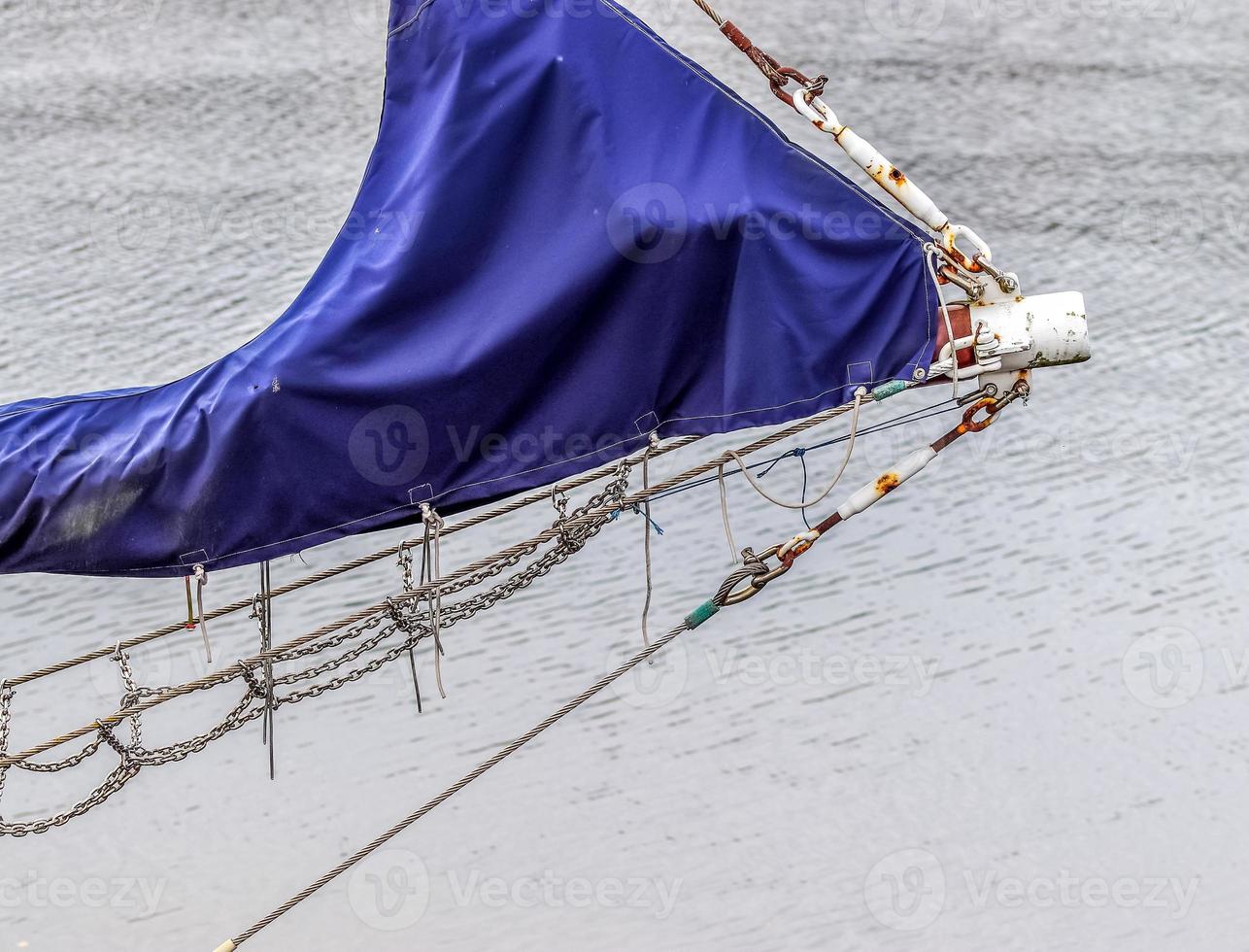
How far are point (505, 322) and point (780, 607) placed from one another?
8.49 ft

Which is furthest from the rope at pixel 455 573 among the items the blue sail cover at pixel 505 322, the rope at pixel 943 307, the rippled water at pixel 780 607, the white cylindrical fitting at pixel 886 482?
the rippled water at pixel 780 607

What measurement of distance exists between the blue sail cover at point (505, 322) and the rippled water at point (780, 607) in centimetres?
178

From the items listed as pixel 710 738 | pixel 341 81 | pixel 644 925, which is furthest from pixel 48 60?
pixel 644 925

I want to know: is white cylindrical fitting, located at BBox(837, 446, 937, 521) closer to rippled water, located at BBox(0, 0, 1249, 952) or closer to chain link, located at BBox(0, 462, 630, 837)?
chain link, located at BBox(0, 462, 630, 837)

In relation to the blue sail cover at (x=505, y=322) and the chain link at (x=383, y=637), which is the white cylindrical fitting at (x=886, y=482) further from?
the chain link at (x=383, y=637)

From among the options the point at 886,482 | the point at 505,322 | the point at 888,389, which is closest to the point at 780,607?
the point at 886,482

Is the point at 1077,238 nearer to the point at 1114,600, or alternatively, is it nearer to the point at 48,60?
the point at 1114,600

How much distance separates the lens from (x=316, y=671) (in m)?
4.09

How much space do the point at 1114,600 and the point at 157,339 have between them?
497cm

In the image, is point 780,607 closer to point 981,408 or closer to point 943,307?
point 981,408

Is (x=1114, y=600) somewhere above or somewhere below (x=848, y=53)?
below

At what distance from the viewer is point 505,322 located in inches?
148

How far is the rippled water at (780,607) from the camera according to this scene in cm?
537

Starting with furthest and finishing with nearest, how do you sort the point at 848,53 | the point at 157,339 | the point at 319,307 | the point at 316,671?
1. the point at 848,53
2. the point at 157,339
3. the point at 316,671
4. the point at 319,307
